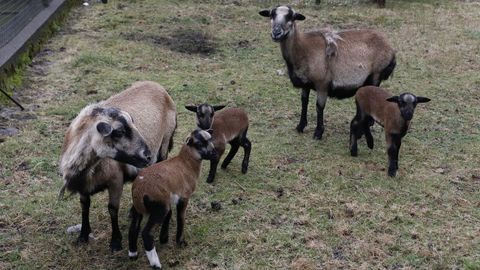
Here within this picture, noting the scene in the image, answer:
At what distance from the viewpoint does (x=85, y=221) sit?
4.42 m

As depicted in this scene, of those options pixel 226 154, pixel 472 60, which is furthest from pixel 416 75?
pixel 226 154

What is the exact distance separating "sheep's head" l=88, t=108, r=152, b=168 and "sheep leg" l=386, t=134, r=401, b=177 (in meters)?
2.69

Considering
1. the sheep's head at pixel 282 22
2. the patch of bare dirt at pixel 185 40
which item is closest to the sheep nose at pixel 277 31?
the sheep's head at pixel 282 22

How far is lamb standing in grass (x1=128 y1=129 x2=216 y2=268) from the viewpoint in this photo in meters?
3.95

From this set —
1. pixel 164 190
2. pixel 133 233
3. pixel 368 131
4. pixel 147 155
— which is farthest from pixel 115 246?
pixel 368 131

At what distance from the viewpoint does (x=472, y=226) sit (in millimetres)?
4805

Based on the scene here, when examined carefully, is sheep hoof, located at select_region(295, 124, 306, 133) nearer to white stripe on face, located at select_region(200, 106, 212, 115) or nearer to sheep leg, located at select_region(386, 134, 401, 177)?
sheep leg, located at select_region(386, 134, 401, 177)

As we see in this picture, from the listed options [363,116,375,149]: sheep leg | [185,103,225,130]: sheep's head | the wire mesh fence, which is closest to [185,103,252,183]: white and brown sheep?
[185,103,225,130]: sheep's head

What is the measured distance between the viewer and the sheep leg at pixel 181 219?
4277 mm

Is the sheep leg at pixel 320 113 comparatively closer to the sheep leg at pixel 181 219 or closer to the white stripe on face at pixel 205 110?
the white stripe on face at pixel 205 110

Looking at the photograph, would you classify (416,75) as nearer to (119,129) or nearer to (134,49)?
(134,49)

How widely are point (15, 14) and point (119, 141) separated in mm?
6211

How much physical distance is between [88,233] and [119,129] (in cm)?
107

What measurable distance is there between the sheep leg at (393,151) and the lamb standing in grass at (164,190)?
6.63 ft
